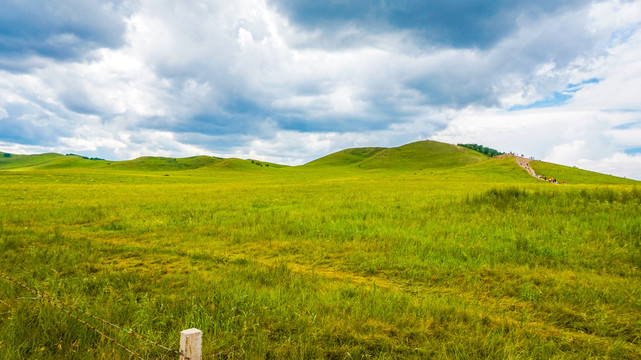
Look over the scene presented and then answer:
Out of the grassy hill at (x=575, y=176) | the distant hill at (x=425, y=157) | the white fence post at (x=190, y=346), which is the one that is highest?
the distant hill at (x=425, y=157)

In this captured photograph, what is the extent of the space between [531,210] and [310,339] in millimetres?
13793

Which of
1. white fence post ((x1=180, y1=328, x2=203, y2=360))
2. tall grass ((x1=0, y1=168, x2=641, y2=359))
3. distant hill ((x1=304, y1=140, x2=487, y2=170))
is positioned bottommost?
tall grass ((x1=0, y1=168, x2=641, y2=359))

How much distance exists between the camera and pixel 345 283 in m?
6.65

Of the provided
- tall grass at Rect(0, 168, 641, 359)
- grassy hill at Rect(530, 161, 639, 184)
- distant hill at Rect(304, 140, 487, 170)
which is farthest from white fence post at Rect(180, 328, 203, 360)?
distant hill at Rect(304, 140, 487, 170)

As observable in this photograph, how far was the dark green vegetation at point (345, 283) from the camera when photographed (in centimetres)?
437

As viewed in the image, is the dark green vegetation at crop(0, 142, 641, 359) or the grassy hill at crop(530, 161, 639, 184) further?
the grassy hill at crop(530, 161, 639, 184)

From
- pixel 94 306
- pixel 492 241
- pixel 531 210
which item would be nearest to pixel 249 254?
pixel 94 306

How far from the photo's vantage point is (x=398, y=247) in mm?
9281

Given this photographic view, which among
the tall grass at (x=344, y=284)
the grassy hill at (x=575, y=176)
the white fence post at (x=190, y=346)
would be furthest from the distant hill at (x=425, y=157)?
the white fence post at (x=190, y=346)

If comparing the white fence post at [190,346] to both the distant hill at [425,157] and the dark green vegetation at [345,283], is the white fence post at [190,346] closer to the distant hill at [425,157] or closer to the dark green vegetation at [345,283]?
the dark green vegetation at [345,283]

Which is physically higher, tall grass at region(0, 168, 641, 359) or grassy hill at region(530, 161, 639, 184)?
grassy hill at region(530, 161, 639, 184)

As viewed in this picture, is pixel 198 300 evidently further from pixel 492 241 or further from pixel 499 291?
pixel 492 241

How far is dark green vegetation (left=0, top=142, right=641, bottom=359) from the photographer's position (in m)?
4.37

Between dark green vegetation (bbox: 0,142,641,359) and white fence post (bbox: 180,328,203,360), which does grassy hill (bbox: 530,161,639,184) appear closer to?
dark green vegetation (bbox: 0,142,641,359)
